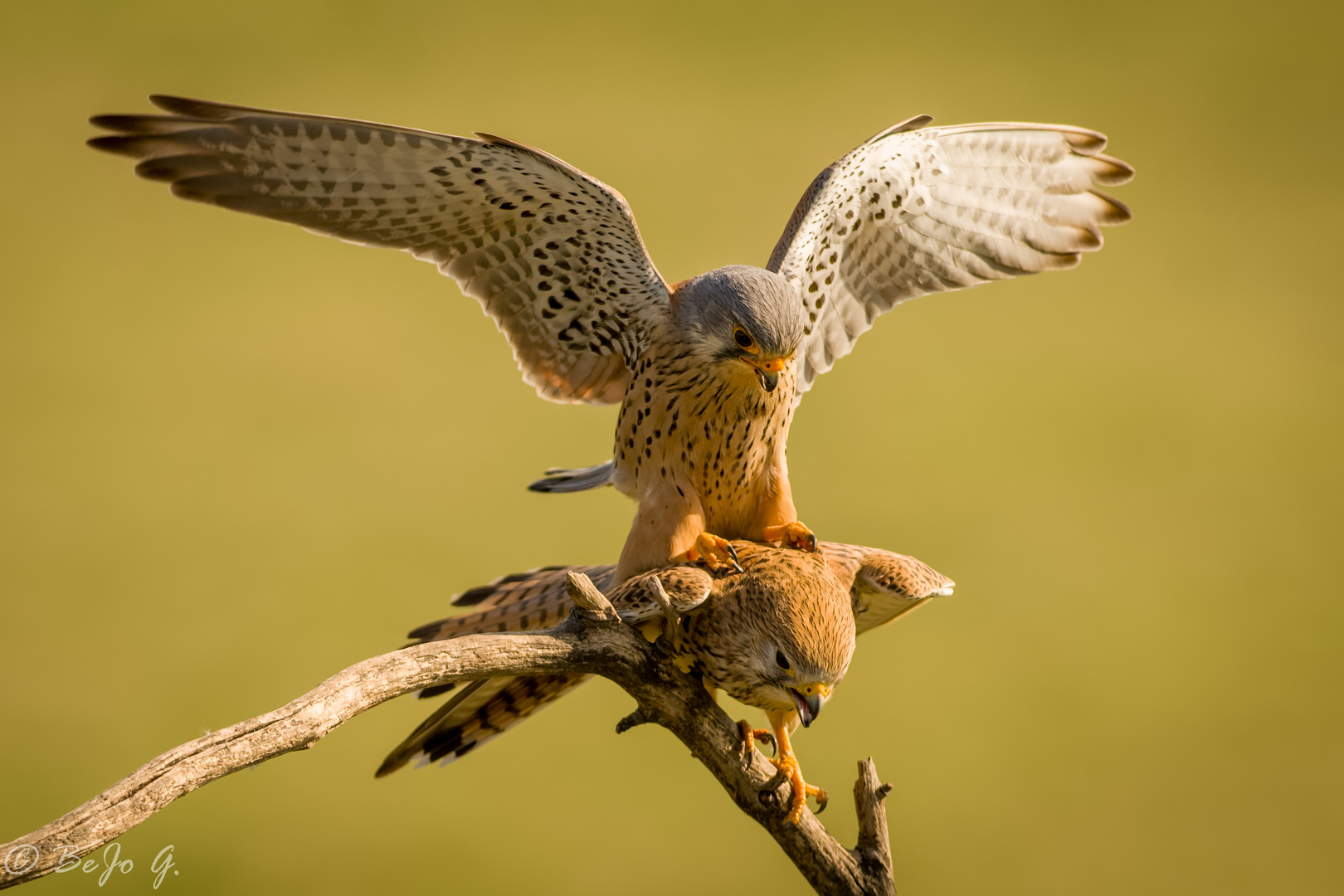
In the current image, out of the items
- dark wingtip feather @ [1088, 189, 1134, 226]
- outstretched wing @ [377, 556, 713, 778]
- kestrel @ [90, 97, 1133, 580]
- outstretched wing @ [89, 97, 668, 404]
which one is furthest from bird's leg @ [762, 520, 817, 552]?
dark wingtip feather @ [1088, 189, 1134, 226]

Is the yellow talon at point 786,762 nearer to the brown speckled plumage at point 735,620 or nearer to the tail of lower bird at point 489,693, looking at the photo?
the brown speckled plumage at point 735,620

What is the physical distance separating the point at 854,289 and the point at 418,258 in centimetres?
116

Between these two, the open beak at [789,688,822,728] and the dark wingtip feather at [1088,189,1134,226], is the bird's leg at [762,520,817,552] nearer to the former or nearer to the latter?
the open beak at [789,688,822,728]

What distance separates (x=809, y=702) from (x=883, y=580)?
367 millimetres

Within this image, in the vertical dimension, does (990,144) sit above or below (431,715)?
above

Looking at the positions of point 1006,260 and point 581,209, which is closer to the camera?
point 581,209

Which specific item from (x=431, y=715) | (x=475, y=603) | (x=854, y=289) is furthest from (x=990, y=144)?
(x=431, y=715)

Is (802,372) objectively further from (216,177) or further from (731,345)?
(216,177)

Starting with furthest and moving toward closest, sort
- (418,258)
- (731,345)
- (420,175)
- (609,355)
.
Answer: (609,355) < (418,258) < (420,175) < (731,345)

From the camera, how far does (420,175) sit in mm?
2273

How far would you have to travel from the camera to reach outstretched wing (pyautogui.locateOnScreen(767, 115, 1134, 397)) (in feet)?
8.86

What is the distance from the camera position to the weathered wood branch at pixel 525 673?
4.80 feet

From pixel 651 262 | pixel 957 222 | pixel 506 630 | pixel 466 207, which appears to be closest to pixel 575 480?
pixel 506 630

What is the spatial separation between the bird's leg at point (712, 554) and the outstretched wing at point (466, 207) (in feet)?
1.78
